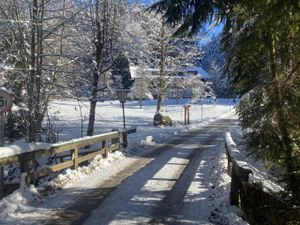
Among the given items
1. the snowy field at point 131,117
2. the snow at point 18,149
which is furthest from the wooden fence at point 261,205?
the snowy field at point 131,117

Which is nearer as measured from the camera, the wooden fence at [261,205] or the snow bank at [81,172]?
the wooden fence at [261,205]

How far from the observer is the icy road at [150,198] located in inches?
327

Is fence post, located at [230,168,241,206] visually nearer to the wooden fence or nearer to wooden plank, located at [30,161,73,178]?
the wooden fence

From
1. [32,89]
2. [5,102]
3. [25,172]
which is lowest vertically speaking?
[25,172]

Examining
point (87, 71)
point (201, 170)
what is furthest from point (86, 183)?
point (87, 71)

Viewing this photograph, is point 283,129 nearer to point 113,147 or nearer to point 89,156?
point 89,156

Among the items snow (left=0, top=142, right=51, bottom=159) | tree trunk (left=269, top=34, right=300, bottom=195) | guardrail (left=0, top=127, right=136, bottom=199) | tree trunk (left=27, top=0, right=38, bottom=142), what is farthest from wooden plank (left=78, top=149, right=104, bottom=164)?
tree trunk (left=269, top=34, right=300, bottom=195)

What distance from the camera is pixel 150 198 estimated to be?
9.97 meters

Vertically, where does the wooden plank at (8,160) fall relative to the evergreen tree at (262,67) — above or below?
below

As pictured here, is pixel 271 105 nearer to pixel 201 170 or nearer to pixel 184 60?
pixel 201 170

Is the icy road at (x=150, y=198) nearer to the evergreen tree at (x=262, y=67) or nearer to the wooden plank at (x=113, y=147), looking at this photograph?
the evergreen tree at (x=262, y=67)


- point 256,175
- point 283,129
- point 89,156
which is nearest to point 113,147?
point 89,156

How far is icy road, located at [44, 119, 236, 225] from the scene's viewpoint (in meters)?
8.30

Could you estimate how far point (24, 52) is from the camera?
15641 mm
